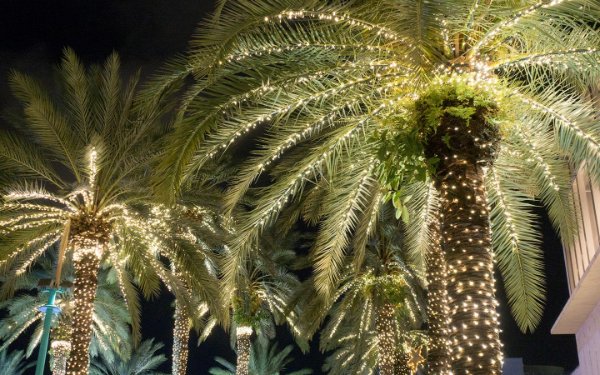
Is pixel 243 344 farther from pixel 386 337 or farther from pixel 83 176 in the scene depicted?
pixel 83 176

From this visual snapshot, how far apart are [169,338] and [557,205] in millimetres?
64440

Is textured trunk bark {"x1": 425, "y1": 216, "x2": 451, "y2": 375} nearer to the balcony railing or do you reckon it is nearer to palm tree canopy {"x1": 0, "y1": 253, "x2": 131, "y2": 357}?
the balcony railing

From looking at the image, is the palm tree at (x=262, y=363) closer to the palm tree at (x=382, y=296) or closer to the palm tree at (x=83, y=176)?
the palm tree at (x=382, y=296)

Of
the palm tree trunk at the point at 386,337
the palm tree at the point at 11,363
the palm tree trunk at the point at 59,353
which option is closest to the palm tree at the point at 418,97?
the palm tree trunk at the point at 386,337

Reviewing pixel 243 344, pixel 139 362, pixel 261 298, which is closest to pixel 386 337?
pixel 243 344

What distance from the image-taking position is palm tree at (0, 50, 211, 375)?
14570 millimetres

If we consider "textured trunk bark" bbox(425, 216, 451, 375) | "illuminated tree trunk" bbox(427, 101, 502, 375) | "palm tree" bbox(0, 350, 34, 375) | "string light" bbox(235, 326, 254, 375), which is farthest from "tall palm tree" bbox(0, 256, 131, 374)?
"illuminated tree trunk" bbox(427, 101, 502, 375)

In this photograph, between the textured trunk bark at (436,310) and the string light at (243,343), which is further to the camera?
the string light at (243,343)

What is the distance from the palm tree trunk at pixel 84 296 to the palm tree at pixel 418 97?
6041 millimetres

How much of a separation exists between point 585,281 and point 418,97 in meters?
16.2

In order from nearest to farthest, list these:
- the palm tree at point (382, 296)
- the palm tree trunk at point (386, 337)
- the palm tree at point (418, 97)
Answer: the palm tree at point (418, 97)
the palm tree at point (382, 296)
the palm tree trunk at point (386, 337)

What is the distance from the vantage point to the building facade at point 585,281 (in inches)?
844

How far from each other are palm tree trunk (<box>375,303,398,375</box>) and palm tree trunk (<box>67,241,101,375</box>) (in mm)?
9703

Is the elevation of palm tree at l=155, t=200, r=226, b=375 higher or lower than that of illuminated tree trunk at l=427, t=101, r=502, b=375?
higher
